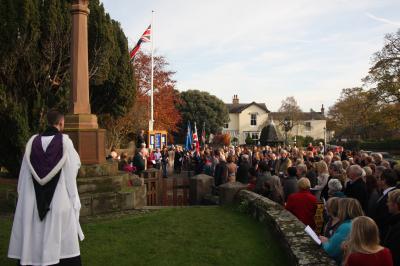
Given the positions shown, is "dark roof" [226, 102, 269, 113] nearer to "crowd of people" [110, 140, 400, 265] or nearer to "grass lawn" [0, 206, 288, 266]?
"crowd of people" [110, 140, 400, 265]

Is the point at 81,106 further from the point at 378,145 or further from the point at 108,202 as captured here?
the point at 378,145

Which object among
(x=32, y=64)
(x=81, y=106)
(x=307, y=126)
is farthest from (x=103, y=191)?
(x=307, y=126)

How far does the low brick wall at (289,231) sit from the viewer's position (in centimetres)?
480

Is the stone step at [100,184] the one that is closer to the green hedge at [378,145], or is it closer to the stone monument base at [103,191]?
the stone monument base at [103,191]

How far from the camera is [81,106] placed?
1001cm

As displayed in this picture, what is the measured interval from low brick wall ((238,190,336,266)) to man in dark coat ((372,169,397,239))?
0.96 metres

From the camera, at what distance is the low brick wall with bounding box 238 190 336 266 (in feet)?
15.8

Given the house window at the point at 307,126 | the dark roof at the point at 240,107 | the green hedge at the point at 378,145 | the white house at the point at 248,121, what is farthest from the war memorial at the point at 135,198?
the house window at the point at 307,126

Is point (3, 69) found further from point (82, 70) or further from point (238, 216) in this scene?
point (238, 216)

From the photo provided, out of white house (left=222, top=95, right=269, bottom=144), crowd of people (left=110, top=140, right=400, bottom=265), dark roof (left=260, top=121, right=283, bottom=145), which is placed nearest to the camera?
crowd of people (left=110, top=140, right=400, bottom=265)

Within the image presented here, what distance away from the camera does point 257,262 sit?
5.62 metres

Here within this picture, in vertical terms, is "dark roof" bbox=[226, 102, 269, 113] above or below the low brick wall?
above

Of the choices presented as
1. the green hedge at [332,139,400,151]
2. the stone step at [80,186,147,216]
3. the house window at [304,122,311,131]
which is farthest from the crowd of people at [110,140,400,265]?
the house window at [304,122,311,131]

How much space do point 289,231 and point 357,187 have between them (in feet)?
6.36
